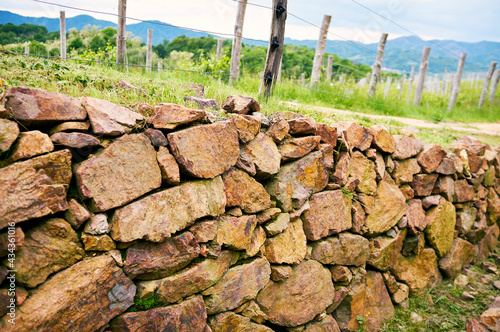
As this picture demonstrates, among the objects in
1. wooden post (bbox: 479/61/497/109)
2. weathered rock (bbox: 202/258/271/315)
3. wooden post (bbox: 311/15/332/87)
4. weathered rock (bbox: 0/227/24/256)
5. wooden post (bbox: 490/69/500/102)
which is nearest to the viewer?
weathered rock (bbox: 0/227/24/256)

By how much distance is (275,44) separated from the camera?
14.6ft

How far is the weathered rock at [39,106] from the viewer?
224cm

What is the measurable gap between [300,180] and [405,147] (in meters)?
2.22

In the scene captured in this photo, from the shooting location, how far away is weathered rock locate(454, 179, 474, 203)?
599cm

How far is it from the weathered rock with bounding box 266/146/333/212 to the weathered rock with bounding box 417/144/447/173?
6.85 ft

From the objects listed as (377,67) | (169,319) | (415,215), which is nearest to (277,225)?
(169,319)

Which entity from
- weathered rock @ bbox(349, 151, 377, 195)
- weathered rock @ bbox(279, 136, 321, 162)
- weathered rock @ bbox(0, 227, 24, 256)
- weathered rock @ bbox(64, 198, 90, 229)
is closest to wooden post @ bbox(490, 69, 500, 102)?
weathered rock @ bbox(349, 151, 377, 195)

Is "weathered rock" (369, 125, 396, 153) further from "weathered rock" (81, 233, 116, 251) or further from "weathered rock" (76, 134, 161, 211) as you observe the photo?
"weathered rock" (81, 233, 116, 251)

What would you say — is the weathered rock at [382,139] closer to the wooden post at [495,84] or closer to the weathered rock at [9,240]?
the weathered rock at [9,240]

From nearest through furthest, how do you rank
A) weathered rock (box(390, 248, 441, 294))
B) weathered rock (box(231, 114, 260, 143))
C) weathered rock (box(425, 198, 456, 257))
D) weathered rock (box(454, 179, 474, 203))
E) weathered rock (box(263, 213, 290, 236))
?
weathered rock (box(231, 114, 260, 143))
weathered rock (box(263, 213, 290, 236))
weathered rock (box(390, 248, 441, 294))
weathered rock (box(425, 198, 456, 257))
weathered rock (box(454, 179, 474, 203))

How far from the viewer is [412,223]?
5215mm

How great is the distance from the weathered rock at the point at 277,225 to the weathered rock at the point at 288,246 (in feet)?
0.26

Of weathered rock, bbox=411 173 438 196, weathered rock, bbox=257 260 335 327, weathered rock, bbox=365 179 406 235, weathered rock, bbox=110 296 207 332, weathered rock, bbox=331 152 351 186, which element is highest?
weathered rock, bbox=331 152 351 186

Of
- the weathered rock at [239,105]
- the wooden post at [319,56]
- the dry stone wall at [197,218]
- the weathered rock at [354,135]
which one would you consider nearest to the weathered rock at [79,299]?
the dry stone wall at [197,218]
